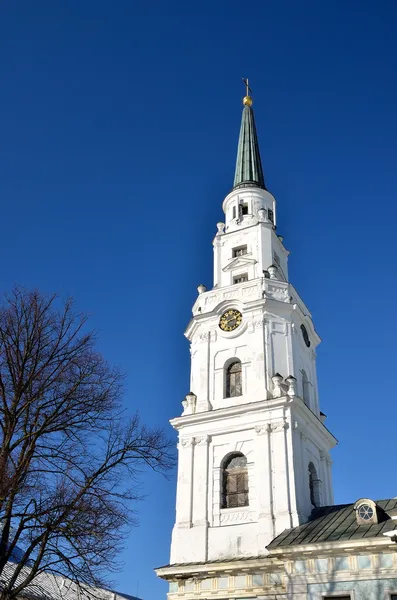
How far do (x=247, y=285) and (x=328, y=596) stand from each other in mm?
15845

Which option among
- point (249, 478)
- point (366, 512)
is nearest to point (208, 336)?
point (249, 478)

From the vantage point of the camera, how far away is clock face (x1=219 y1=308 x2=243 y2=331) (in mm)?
31453

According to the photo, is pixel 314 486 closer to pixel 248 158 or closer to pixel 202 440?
pixel 202 440

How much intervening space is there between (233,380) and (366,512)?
9.33m

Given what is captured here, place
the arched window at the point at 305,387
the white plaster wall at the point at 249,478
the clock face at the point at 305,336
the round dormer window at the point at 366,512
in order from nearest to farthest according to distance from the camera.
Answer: the round dormer window at the point at 366,512, the white plaster wall at the point at 249,478, the arched window at the point at 305,387, the clock face at the point at 305,336

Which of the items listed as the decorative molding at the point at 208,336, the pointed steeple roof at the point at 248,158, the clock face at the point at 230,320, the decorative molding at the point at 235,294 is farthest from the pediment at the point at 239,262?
the pointed steeple roof at the point at 248,158

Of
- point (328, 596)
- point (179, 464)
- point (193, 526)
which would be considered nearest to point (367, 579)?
point (328, 596)

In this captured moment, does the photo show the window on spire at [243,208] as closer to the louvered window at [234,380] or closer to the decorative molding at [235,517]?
the louvered window at [234,380]

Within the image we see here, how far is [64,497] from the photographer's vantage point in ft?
52.2

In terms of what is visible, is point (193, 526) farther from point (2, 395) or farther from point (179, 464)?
point (2, 395)

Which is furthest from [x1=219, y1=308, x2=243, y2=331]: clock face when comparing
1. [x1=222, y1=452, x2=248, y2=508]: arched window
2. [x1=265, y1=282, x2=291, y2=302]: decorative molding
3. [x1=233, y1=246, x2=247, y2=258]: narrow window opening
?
[x1=222, y1=452, x2=248, y2=508]: arched window

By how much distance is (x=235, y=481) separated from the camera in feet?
88.6

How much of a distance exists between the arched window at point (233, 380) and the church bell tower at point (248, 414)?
50 millimetres

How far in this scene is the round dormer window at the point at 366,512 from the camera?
22925 mm
